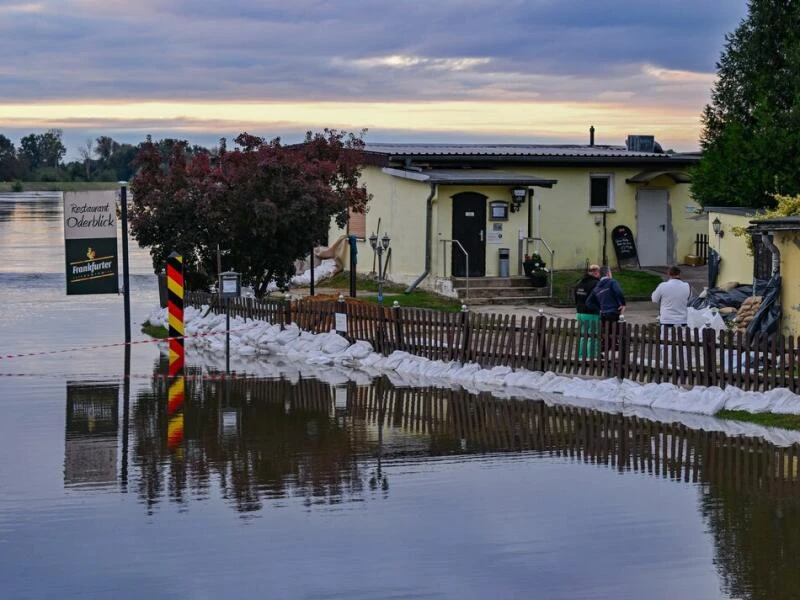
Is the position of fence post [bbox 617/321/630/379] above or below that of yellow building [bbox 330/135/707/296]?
below

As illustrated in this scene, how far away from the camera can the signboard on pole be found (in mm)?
24328

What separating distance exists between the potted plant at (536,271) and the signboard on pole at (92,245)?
11187 millimetres

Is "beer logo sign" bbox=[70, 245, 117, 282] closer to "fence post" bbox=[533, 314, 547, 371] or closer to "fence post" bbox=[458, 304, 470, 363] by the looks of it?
A: "fence post" bbox=[458, 304, 470, 363]

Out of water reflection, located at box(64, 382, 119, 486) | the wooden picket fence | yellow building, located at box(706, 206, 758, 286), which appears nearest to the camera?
water reflection, located at box(64, 382, 119, 486)

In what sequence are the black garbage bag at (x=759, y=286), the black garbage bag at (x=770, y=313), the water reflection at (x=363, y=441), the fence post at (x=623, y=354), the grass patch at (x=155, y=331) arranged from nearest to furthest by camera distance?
the water reflection at (x=363, y=441)
the fence post at (x=623, y=354)
the black garbage bag at (x=770, y=313)
the black garbage bag at (x=759, y=286)
the grass patch at (x=155, y=331)

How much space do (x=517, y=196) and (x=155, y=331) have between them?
9.72 m

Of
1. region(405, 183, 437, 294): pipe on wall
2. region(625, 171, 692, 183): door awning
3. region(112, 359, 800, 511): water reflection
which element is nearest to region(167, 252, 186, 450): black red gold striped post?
region(112, 359, 800, 511): water reflection

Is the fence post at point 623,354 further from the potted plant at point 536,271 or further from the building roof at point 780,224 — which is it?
the potted plant at point 536,271

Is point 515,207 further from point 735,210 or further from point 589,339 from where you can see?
point 589,339

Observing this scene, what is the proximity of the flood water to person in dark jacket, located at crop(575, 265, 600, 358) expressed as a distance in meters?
1.69

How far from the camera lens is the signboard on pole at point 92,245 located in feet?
79.8

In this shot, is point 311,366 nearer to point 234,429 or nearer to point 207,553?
point 234,429

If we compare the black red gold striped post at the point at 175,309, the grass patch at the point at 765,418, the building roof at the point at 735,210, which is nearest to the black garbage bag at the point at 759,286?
the building roof at the point at 735,210

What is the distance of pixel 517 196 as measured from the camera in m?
32.6
